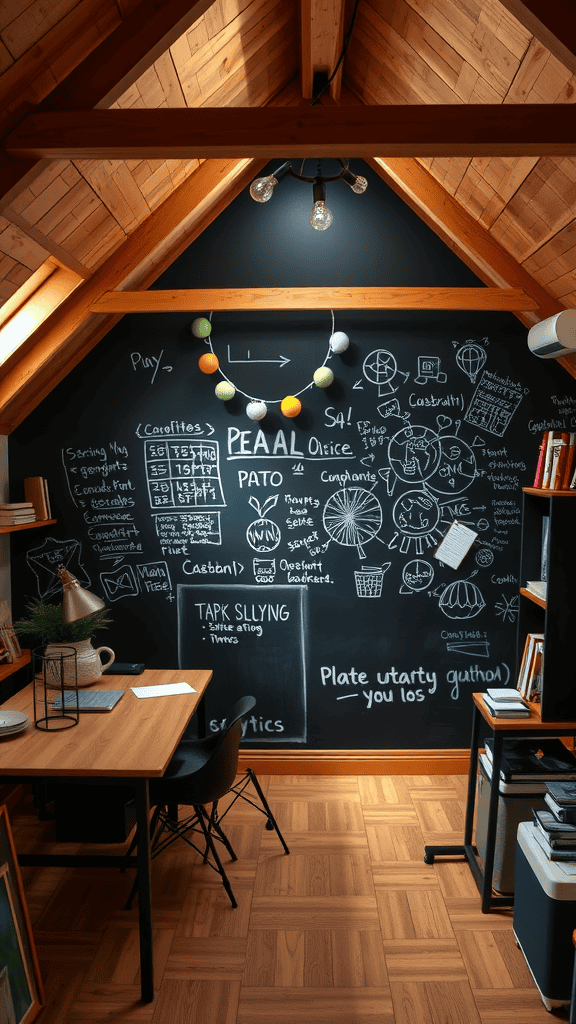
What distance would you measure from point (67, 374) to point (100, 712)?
2101 mm

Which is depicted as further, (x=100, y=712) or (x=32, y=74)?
(x=100, y=712)

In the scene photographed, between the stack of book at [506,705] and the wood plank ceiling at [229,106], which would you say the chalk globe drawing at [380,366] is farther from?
the stack of book at [506,705]

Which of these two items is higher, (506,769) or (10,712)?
(10,712)

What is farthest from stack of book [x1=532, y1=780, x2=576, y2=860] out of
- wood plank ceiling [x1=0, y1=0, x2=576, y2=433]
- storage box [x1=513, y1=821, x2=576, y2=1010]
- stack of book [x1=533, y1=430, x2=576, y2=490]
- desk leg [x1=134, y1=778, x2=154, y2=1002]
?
wood plank ceiling [x1=0, y1=0, x2=576, y2=433]

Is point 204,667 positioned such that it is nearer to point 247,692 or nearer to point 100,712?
point 247,692

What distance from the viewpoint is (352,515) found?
14.9 feet

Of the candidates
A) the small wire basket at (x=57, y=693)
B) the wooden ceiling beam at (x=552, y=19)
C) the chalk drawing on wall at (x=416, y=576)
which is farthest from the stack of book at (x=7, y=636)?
the wooden ceiling beam at (x=552, y=19)

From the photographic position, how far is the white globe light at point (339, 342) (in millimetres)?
4371

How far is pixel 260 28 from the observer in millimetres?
3400

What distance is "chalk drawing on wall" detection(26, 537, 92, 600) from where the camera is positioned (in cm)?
460

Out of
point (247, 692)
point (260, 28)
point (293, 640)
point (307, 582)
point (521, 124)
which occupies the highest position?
point (260, 28)

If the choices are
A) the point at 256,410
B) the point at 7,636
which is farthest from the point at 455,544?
the point at 7,636

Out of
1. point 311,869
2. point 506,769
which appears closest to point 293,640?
point 311,869

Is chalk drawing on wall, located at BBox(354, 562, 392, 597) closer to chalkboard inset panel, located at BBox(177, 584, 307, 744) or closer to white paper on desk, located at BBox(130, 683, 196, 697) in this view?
chalkboard inset panel, located at BBox(177, 584, 307, 744)
